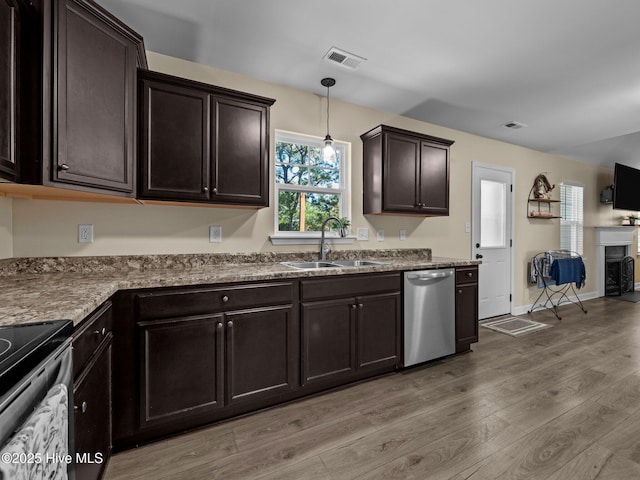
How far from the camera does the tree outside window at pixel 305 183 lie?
290cm

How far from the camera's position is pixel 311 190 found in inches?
118

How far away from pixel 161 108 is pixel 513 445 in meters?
2.93

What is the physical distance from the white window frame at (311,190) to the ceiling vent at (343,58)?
71 centimetres

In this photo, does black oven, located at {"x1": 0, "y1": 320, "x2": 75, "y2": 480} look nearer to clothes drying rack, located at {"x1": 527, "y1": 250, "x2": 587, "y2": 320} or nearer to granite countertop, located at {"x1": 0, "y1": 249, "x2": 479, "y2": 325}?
granite countertop, located at {"x1": 0, "y1": 249, "x2": 479, "y2": 325}

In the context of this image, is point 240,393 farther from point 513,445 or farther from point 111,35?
point 111,35

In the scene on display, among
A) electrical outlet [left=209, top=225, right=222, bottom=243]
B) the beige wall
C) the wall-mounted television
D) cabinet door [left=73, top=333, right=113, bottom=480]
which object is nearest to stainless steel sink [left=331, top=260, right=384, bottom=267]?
the beige wall

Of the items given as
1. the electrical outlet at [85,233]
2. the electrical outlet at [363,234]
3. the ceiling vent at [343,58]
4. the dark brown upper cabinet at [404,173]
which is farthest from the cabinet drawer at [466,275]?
the electrical outlet at [85,233]

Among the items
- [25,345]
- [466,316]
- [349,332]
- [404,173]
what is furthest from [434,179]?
[25,345]

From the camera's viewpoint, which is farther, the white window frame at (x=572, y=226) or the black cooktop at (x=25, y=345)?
the white window frame at (x=572, y=226)

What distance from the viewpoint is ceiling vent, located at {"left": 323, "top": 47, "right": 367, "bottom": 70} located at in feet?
7.69

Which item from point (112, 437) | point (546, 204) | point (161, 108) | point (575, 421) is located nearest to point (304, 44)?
point (161, 108)

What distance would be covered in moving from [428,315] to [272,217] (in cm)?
162

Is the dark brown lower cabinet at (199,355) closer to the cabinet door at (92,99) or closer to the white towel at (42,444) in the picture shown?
the cabinet door at (92,99)

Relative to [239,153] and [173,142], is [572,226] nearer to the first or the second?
[239,153]
